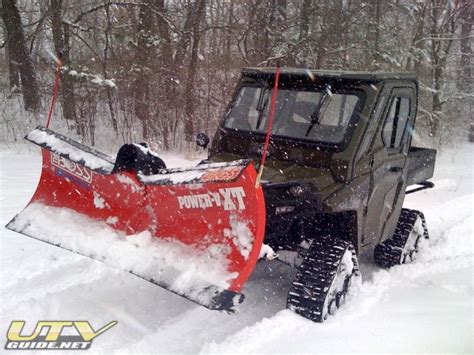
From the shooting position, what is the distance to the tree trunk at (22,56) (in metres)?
13.2

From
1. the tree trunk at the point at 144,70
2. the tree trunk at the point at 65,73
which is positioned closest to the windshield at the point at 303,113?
the tree trunk at the point at 144,70

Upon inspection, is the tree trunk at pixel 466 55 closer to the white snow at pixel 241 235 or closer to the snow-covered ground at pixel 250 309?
the snow-covered ground at pixel 250 309

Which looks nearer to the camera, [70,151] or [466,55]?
[70,151]

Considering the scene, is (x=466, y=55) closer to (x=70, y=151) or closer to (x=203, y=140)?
(x=203, y=140)

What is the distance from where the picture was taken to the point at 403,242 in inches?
204

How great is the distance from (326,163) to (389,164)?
2.70ft

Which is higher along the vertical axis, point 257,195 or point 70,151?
point 257,195

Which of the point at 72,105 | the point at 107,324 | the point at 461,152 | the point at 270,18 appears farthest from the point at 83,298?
the point at 461,152

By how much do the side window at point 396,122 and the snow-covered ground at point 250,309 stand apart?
1.33m

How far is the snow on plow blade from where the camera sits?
3.13 meters

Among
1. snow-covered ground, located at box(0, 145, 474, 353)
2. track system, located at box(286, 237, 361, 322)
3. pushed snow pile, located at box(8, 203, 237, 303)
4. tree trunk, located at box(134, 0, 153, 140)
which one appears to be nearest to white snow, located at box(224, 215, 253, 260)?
pushed snow pile, located at box(8, 203, 237, 303)

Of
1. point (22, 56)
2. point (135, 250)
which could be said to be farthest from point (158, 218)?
point (22, 56)

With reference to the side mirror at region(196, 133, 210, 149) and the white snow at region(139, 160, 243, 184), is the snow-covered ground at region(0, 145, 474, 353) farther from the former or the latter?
the side mirror at region(196, 133, 210, 149)

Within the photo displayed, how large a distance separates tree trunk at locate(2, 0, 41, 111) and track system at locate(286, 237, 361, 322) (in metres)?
11.4
